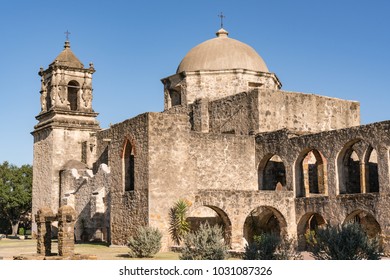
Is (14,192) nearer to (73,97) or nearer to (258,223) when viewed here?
(73,97)

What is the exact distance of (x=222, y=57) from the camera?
3228cm

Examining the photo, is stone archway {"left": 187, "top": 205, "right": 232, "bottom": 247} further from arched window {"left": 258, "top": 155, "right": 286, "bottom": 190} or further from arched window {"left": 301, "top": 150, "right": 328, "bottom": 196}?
arched window {"left": 301, "top": 150, "right": 328, "bottom": 196}

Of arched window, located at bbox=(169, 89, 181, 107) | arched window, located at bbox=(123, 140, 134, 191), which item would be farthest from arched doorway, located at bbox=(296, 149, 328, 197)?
arched window, located at bbox=(169, 89, 181, 107)

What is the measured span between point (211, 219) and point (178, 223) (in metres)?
2.83

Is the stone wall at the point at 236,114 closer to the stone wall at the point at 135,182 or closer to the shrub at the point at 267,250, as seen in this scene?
the stone wall at the point at 135,182

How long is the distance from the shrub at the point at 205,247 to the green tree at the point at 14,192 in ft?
111

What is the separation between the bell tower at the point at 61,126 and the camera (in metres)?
36.4

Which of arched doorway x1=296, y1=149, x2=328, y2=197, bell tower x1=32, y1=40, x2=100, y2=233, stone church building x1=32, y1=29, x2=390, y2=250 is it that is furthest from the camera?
bell tower x1=32, y1=40, x2=100, y2=233

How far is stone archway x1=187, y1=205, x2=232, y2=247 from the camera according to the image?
915 inches

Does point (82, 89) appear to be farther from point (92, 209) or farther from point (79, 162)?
point (92, 209)

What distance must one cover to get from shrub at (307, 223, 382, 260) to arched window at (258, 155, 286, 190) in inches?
457

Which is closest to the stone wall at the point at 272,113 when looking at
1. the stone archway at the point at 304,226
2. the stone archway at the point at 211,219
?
the stone archway at the point at 304,226

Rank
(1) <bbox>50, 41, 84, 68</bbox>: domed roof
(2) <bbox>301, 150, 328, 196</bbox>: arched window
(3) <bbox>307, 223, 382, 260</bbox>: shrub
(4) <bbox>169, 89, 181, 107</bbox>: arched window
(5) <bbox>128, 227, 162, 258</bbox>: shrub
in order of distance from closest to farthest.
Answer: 1. (3) <bbox>307, 223, 382, 260</bbox>: shrub
2. (5) <bbox>128, 227, 162, 258</bbox>: shrub
3. (2) <bbox>301, 150, 328, 196</bbox>: arched window
4. (4) <bbox>169, 89, 181, 107</bbox>: arched window
5. (1) <bbox>50, 41, 84, 68</bbox>: domed roof

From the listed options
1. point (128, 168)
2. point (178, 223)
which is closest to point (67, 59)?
point (128, 168)
